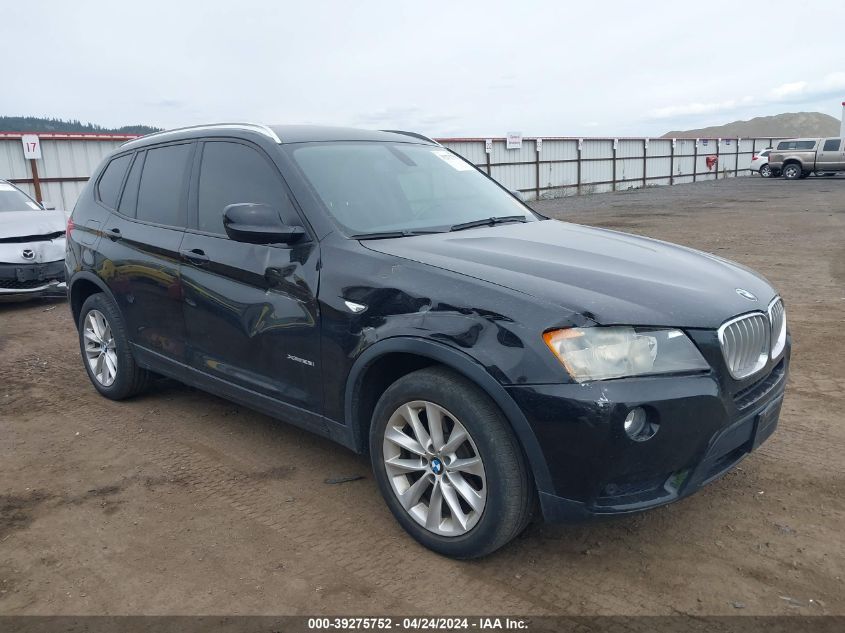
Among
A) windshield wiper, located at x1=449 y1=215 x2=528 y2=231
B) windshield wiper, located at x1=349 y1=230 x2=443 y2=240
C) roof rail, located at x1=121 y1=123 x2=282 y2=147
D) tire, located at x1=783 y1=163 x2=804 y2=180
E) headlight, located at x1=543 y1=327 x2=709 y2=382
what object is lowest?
tire, located at x1=783 y1=163 x2=804 y2=180

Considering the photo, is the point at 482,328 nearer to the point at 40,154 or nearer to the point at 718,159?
the point at 40,154

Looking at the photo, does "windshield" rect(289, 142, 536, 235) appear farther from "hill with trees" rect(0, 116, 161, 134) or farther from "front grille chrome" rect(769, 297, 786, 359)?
"hill with trees" rect(0, 116, 161, 134)

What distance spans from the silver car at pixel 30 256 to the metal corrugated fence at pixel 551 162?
7184 millimetres

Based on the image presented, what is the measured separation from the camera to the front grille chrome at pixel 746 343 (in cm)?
283

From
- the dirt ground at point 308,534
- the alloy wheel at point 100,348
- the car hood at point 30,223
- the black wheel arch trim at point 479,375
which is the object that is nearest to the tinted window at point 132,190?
the alloy wheel at point 100,348

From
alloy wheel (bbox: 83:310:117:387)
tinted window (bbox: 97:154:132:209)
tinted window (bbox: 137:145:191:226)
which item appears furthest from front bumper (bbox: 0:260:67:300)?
tinted window (bbox: 137:145:191:226)

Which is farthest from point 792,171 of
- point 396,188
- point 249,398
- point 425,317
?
point 425,317

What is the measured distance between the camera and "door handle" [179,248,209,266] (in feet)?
13.0

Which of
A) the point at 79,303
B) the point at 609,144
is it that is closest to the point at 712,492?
the point at 79,303

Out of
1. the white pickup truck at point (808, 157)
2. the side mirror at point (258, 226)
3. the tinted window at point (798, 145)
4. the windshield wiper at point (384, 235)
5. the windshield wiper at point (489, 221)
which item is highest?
the side mirror at point (258, 226)

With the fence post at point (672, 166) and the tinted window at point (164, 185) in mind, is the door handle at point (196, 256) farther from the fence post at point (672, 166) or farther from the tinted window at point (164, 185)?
the fence post at point (672, 166)

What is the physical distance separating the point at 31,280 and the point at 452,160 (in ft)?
21.1

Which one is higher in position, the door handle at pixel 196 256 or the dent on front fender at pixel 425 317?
the door handle at pixel 196 256

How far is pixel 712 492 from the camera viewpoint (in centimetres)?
354
